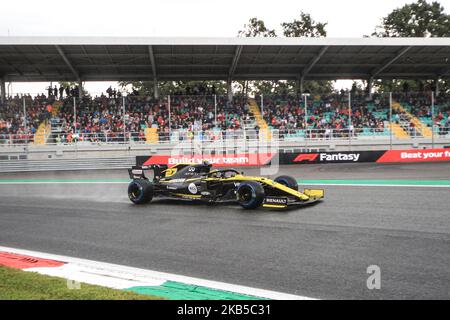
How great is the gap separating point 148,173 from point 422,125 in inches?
711

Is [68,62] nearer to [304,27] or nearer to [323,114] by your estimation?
[323,114]

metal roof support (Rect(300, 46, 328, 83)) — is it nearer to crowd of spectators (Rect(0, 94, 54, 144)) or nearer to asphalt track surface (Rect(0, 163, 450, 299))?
asphalt track surface (Rect(0, 163, 450, 299))

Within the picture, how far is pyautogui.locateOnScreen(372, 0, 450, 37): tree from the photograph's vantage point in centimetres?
5606

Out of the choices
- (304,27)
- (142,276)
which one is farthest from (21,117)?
(304,27)

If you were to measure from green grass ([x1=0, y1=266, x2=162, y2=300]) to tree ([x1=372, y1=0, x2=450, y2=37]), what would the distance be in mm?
58300

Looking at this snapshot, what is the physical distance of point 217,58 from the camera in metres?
28.1

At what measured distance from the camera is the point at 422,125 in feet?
95.9

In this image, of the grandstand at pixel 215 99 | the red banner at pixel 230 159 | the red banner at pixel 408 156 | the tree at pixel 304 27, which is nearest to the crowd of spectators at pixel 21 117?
the grandstand at pixel 215 99

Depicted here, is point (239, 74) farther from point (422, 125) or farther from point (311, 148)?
point (422, 125)

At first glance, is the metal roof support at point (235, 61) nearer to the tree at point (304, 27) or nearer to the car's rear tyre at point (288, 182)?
the car's rear tyre at point (288, 182)

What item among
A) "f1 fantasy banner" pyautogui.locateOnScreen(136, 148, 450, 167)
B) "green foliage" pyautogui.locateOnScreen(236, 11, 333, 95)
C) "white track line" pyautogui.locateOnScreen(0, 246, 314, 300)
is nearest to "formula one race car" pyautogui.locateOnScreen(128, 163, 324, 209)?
"white track line" pyautogui.locateOnScreen(0, 246, 314, 300)

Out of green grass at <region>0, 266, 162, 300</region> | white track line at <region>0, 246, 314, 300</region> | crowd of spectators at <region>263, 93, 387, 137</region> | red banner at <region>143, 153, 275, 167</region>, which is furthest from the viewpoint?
crowd of spectators at <region>263, 93, 387, 137</region>

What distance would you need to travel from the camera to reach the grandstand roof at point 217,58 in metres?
25.5

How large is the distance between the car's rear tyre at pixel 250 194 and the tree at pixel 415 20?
174 ft
